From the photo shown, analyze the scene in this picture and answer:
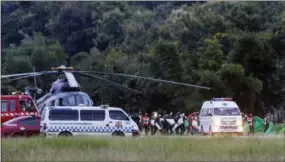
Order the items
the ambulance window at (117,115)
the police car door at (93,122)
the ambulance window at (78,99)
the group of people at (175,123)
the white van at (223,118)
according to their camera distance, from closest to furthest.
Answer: the police car door at (93,122), the ambulance window at (117,115), the ambulance window at (78,99), the white van at (223,118), the group of people at (175,123)

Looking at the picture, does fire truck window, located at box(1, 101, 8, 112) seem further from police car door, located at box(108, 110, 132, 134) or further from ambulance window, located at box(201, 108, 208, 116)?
ambulance window, located at box(201, 108, 208, 116)

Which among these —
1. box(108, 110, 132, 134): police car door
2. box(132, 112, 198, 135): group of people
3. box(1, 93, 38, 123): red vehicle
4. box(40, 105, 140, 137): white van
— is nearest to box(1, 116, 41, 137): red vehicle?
box(40, 105, 140, 137): white van

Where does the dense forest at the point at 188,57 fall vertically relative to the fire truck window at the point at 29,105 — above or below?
above

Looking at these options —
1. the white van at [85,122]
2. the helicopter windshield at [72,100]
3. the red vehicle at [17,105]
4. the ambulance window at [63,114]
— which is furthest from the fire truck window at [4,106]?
the ambulance window at [63,114]

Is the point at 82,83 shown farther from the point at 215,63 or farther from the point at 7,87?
the point at 215,63

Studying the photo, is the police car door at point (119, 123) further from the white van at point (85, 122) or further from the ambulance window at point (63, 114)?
the ambulance window at point (63, 114)

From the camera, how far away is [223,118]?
3047 cm

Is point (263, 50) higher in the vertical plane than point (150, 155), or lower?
higher

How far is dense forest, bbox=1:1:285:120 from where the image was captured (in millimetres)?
44125

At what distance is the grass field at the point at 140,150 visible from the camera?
14.9 metres

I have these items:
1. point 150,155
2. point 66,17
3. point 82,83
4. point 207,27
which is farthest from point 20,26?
point 150,155

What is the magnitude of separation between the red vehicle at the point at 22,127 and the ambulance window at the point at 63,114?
0.75 metres

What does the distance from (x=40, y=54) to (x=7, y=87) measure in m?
10.8

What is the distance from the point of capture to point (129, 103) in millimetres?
53219
